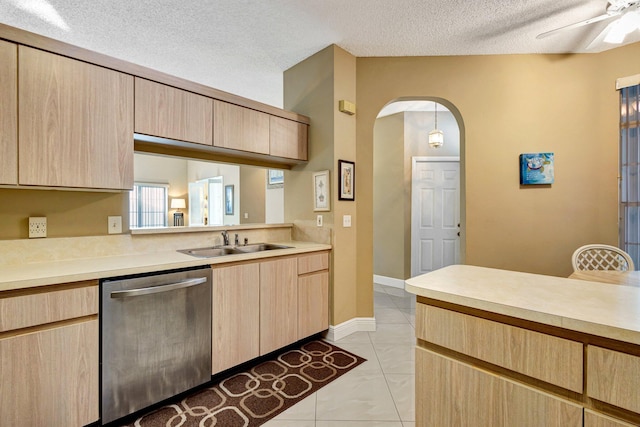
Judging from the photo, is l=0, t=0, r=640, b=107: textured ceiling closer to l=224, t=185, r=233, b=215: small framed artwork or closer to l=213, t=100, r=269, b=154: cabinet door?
l=213, t=100, r=269, b=154: cabinet door

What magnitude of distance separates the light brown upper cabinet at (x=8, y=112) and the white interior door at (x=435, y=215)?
4438mm

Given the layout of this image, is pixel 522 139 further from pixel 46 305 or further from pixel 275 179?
pixel 46 305

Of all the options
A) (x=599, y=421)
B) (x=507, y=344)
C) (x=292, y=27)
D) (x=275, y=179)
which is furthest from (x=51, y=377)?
(x=275, y=179)

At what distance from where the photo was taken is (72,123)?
5.61ft

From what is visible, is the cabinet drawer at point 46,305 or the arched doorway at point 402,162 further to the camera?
the arched doorway at point 402,162

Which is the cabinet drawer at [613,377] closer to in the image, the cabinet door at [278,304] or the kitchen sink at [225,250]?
the cabinet door at [278,304]

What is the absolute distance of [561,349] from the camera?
2.75 ft

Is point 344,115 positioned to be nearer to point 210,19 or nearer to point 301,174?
point 301,174

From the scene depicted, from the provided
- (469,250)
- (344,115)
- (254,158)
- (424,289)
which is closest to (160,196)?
(254,158)

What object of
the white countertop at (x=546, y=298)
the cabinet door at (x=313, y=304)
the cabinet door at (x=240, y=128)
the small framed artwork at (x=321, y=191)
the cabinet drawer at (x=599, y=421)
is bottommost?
the cabinet door at (x=313, y=304)

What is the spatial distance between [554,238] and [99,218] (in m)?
4.04

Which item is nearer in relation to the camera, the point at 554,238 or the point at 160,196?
the point at 554,238

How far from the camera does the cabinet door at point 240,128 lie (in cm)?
236

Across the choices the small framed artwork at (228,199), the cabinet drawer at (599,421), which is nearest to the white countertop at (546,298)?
the cabinet drawer at (599,421)
